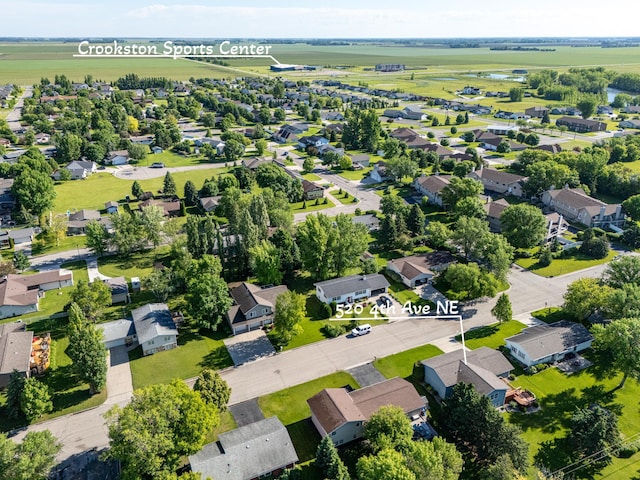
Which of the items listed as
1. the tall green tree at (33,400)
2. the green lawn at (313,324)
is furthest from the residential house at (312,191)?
the tall green tree at (33,400)

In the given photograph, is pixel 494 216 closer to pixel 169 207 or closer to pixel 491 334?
pixel 491 334

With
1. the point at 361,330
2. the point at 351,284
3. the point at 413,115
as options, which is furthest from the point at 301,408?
the point at 413,115

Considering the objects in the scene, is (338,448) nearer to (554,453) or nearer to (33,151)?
(554,453)

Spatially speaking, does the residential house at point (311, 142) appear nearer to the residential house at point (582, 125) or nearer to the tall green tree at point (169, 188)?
the tall green tree at point (169, 188)

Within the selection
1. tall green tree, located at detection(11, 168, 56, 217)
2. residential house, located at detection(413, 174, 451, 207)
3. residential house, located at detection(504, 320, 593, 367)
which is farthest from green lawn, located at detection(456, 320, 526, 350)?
tall green tree, located at detection(11, 168, 56, 217)

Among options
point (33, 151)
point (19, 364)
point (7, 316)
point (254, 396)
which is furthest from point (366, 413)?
point (33, 151)
